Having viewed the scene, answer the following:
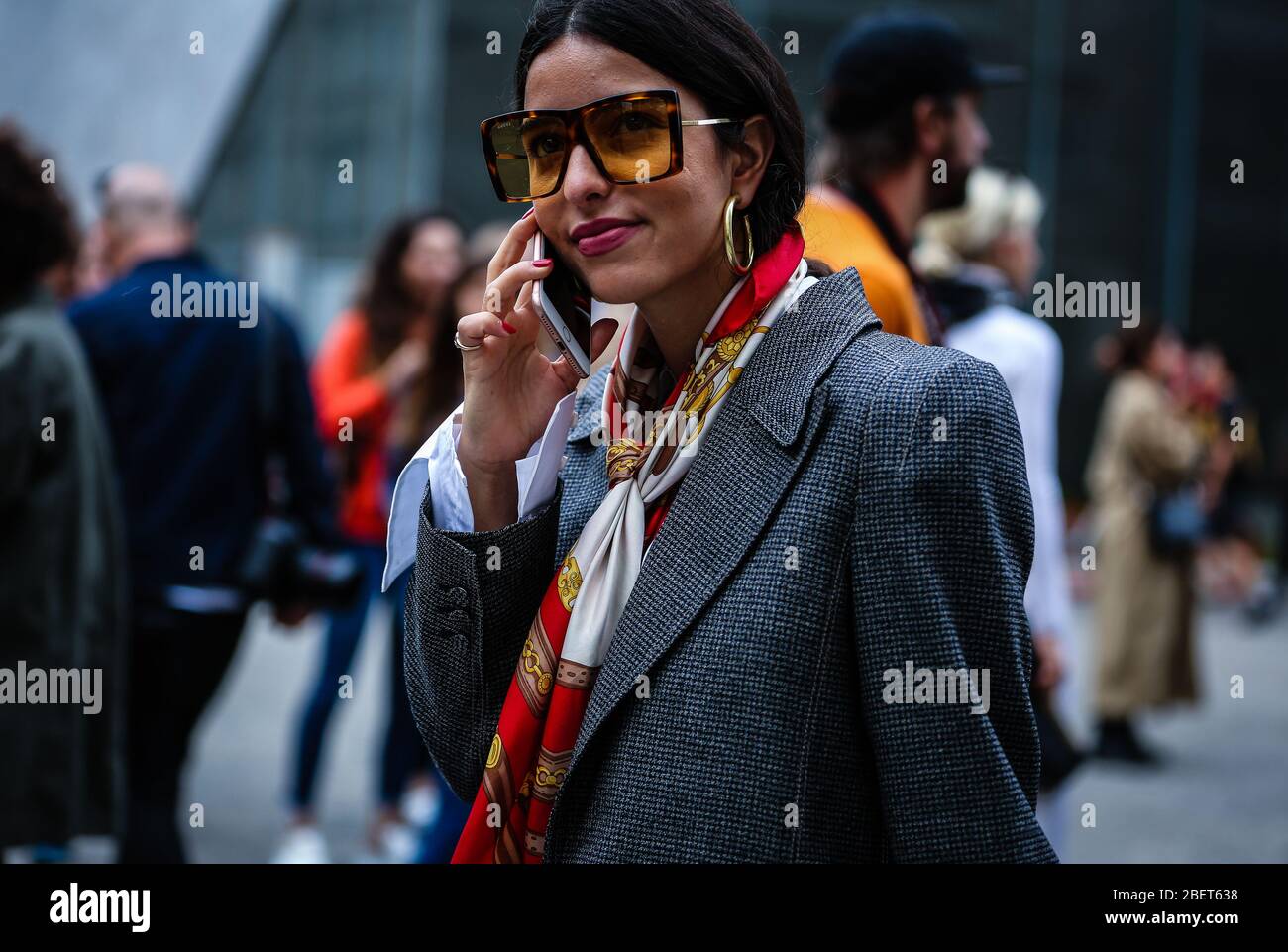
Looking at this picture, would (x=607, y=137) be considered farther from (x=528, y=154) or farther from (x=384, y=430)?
(x=384, y=430)

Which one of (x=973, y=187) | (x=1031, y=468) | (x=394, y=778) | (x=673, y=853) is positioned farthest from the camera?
(x=394, y=778)

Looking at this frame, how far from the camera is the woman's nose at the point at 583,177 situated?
171cm

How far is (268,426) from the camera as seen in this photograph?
4625 millimetres

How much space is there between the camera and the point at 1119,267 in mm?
15297

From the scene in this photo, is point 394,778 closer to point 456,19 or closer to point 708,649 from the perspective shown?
point 708,649

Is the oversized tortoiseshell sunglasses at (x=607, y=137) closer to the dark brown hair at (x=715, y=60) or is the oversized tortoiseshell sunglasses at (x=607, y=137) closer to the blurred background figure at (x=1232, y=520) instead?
the dark brown hair at (x=715, y=60)

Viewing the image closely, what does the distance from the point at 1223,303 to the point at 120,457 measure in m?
13.7

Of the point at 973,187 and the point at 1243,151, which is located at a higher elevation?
the point at 1243,151

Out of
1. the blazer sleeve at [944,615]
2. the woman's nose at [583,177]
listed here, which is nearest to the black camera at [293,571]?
the woman's nose at [583,177]

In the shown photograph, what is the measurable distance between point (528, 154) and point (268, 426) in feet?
9.97

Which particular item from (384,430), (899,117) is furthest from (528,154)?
(384,430)

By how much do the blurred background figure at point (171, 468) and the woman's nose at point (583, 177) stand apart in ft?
9.66
